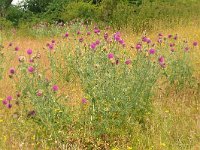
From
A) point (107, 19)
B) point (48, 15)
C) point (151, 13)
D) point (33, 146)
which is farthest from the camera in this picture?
point (48, 15)

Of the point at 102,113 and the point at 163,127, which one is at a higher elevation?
the point at 102,113

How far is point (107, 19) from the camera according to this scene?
→ 13.7 meters

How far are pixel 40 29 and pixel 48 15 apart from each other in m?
5.70

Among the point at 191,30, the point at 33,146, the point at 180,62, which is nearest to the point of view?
the point at 33,146

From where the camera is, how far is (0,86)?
5.25 metres

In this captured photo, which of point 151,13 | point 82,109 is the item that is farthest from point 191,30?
point 82,109

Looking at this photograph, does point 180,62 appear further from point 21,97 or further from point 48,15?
point 48,15

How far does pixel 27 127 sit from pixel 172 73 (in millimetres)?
2278

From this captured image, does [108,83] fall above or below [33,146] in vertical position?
above

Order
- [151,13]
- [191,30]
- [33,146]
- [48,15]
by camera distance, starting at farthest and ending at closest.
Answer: [48,15] → [151,13] → [191,30] → [33,146]

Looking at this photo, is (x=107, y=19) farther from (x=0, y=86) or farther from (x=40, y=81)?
(x=40, y=81)

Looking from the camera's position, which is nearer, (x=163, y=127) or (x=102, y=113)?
(x=102, y=113)

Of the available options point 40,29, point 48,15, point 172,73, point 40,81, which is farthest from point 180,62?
point 48,15

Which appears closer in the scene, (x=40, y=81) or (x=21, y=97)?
(x=40, y=81)
